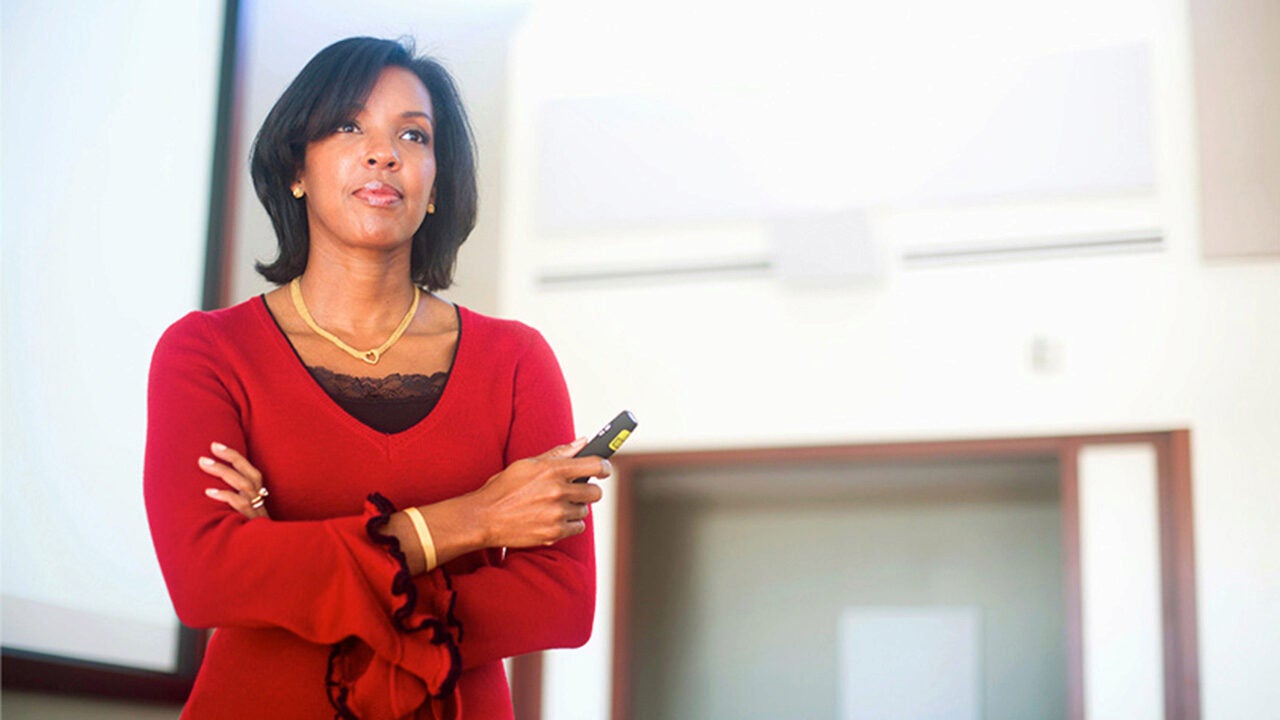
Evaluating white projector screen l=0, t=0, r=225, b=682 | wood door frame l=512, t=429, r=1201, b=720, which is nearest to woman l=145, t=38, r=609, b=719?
white projector screen l=0, t=0, r=225, b=682

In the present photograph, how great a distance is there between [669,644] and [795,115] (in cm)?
230

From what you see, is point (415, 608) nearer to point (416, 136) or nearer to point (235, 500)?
point (235, 500)

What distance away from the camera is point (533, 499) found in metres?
1.40

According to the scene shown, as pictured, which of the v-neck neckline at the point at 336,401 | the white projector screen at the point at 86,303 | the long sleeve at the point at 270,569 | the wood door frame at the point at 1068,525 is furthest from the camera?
the wood door frame at the point at 1068,525

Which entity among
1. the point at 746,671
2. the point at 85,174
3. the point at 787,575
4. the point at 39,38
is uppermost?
the point at 39,38

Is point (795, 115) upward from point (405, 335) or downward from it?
upward

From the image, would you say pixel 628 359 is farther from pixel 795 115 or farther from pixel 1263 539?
pixel 1263 539

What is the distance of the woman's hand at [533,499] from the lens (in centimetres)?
138

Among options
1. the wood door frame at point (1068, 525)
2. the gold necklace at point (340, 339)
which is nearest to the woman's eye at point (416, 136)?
the gold necklace at point (340, 339)

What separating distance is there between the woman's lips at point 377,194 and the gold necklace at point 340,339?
0.42ft

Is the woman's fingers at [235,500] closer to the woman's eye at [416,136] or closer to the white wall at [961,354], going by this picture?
the woman's eye at [416,136]

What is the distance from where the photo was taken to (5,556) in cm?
294

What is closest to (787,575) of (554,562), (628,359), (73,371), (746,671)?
(746,671)

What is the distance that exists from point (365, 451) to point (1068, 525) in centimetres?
442
